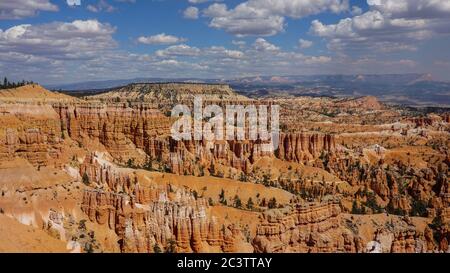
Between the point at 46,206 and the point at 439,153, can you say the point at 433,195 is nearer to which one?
the point at 439,153

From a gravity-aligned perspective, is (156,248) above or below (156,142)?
below

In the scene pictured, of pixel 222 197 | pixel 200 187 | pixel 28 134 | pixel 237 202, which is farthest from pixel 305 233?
pixel 28 134

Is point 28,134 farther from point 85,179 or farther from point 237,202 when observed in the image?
point 237,202

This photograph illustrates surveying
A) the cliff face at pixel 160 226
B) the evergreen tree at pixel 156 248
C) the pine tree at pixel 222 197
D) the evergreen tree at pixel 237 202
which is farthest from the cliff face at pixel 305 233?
the pine tree at pixel 222 197

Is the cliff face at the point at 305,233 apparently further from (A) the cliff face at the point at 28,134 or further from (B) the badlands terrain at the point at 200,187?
(A) the cliff face at the point at 28,134

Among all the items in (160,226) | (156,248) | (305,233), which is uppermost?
(160,226)
